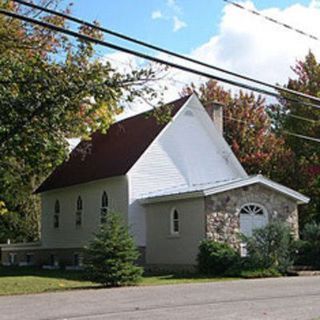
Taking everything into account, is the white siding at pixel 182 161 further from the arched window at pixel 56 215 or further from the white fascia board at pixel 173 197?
the arched window at pixel 56 215

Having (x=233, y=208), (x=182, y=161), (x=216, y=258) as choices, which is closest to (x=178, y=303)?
(x=216, y=258)

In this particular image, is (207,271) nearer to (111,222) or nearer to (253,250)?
(253,250)

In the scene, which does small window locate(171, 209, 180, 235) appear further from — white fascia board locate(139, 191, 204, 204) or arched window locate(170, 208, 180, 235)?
white fascia board locate(139, 191, 204, 204)

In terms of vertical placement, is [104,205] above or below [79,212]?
above

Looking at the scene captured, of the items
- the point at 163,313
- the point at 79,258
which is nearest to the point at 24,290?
the point at 163,313

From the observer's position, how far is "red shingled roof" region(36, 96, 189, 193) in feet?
97.0

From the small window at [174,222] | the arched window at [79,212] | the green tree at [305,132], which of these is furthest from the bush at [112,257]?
the green tree at [305,132]

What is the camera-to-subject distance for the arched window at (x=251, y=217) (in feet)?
87.0

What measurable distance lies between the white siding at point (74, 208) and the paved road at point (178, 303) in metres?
11.5

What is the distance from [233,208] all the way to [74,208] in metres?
11.3

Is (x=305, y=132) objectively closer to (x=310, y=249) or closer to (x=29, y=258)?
(x=310, y=249)

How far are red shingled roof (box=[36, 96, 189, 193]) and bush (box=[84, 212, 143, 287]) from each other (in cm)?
778

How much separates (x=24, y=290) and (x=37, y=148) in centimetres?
470

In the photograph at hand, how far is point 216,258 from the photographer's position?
23812 mm
